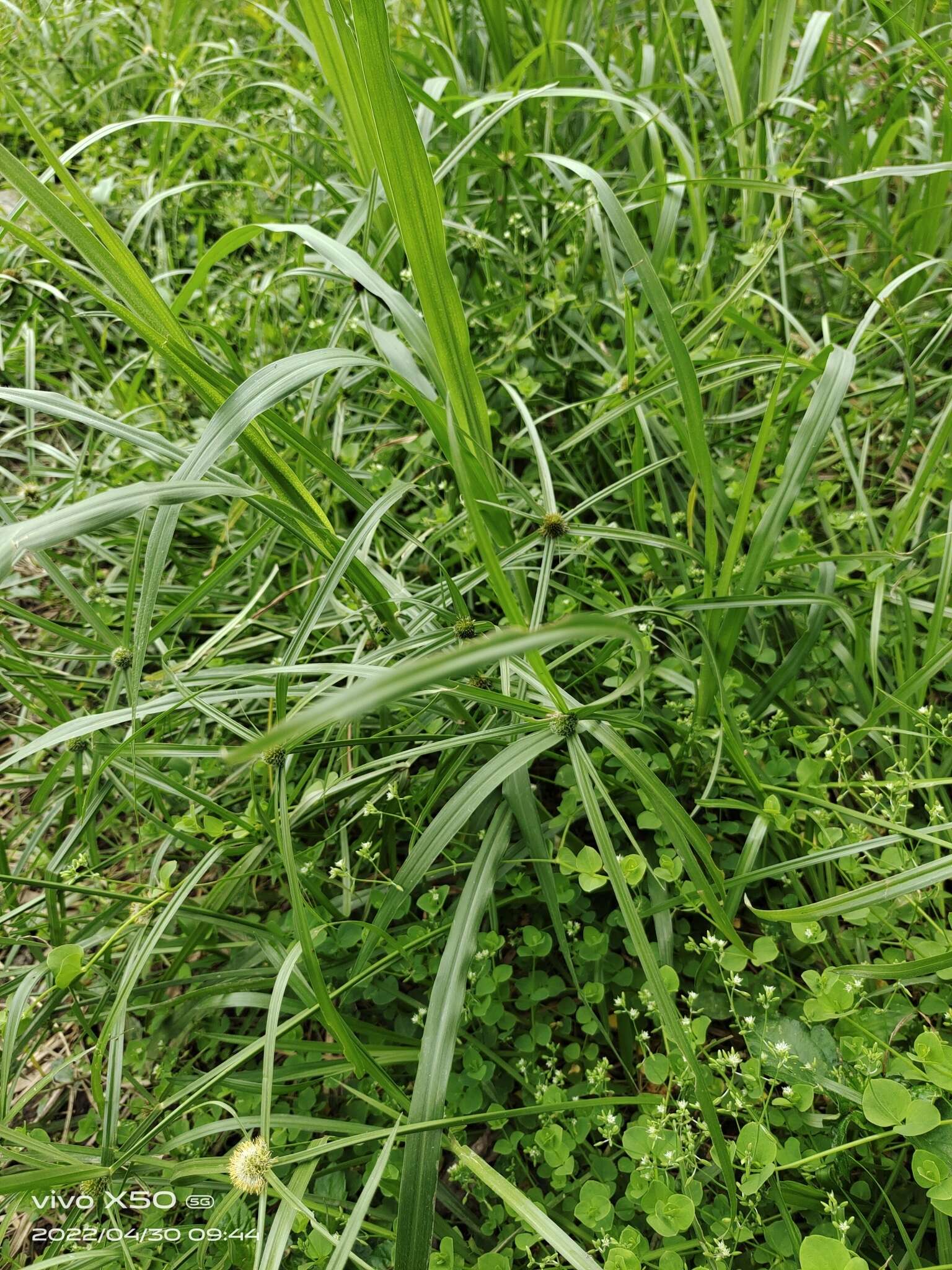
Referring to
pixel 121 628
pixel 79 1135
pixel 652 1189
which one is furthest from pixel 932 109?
pixel 79 1135

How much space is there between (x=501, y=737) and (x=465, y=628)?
16 centimetres

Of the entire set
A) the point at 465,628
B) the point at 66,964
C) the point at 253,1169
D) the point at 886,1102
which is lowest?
the point at 886,1102

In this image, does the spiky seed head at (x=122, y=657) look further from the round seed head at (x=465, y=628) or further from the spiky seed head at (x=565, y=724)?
the spiky seed head at (x=565, y=724)

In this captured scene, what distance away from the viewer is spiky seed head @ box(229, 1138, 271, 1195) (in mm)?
938

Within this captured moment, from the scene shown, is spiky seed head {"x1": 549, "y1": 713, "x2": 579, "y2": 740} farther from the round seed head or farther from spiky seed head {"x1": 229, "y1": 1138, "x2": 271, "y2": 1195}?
spiky seed head {"x1": 229, "y1": 1138, "x2": 271, "y2": 1195}

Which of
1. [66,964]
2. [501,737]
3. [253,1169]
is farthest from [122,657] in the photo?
[253,1169]

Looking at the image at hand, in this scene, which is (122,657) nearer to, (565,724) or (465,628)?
(465,628)

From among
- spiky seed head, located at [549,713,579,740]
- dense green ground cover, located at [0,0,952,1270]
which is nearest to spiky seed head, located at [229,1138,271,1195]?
dense green ground cover, located at [0,0,952,1270]

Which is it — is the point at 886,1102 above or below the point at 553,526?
below

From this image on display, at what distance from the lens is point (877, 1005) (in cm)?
114

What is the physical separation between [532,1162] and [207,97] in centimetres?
324

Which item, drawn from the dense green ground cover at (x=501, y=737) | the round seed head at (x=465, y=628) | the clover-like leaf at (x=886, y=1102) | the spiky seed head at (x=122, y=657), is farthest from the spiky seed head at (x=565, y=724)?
the spiky seed head at (x=122, y=657)

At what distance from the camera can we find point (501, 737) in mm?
1150

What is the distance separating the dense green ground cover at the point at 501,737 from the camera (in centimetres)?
100
